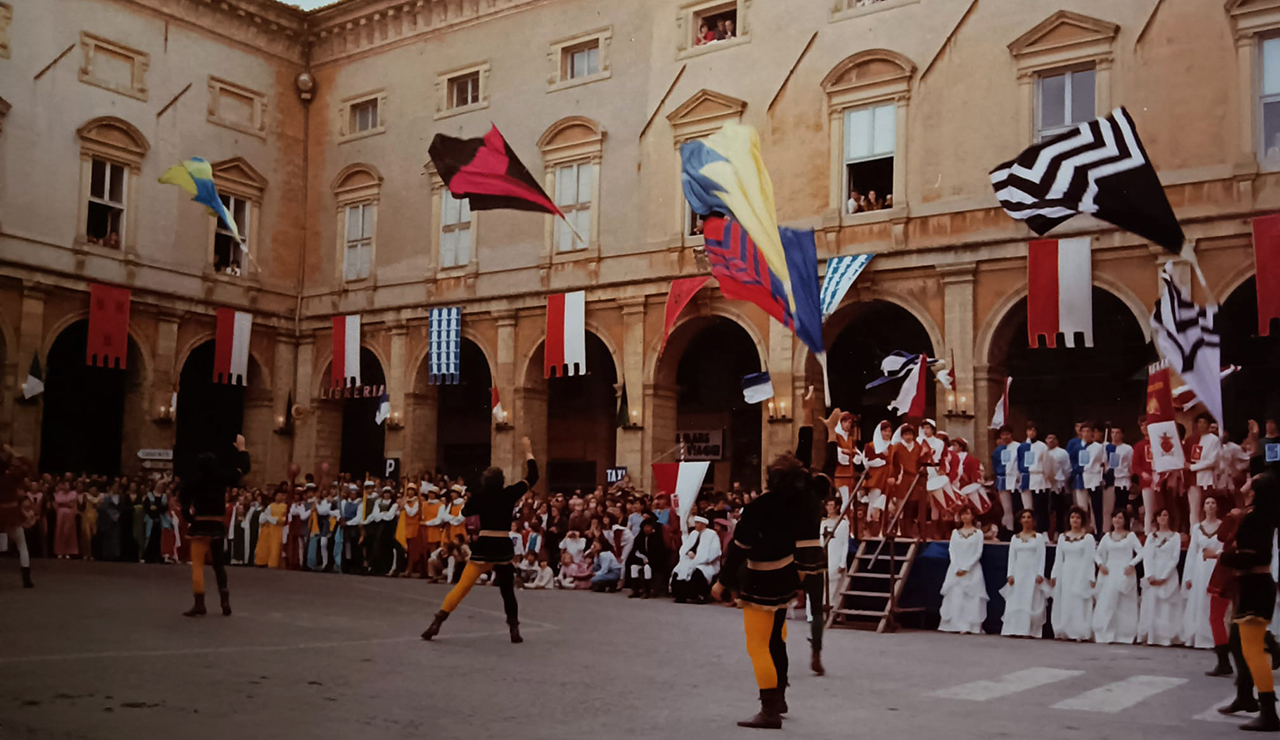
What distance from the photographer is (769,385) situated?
22000mm

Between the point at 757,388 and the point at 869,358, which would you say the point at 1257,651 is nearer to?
the point at 757,388

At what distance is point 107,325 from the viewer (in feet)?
94.6

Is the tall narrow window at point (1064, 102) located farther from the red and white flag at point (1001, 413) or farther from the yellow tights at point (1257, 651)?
the yellow tights at point (1257, 651)

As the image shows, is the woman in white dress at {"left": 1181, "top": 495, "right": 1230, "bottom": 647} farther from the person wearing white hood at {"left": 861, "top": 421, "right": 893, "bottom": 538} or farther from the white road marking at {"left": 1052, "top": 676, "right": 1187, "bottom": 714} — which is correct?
the person wearing white hood at {"left": 861, "top": 421, "right": 893, "bottom": 538}

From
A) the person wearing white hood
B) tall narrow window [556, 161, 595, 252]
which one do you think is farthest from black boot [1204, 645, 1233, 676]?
tall narrow window [556, 161, 595, 252]

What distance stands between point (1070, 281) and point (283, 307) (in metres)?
20.7

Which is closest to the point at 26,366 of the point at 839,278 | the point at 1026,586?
the point at 839,278

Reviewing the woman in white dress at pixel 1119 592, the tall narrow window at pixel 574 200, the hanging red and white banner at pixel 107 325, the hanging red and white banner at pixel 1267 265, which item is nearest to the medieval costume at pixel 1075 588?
the woman in white dress at pixel 1119 592

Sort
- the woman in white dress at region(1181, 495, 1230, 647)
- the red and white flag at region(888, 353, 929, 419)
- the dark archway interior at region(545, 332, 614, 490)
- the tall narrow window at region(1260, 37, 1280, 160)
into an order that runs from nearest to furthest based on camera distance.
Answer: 1. the woman in white dress at region(1181, 495, 1230, 647)
2. the red and white flag at region(888, 353, 929, 419)
3. the tall narrow window at region(1260, 37, 1280, 160)
4. the dark archway interior at region(545, 332, 614, 490)

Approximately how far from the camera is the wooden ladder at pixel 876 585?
52.3 ft

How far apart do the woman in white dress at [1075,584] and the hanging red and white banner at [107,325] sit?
22097 millimetres

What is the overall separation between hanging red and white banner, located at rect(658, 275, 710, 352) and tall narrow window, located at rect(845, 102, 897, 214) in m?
3.42

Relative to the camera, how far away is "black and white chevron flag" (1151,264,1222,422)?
42.1ft

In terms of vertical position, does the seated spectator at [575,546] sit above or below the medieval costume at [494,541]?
below
